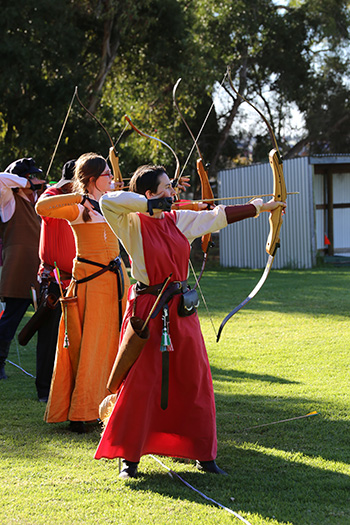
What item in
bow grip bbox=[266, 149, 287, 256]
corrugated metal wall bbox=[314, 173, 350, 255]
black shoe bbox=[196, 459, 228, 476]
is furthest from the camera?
corrugated metal wall bbox=[314, 173, 350, 255]

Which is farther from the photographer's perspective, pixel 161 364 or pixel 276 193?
pixel 276 193

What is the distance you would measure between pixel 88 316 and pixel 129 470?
3.81 ft

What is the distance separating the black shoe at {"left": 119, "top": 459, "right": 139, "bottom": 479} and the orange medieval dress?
86 cm

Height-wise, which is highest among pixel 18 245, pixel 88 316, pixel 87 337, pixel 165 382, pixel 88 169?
pixel 88 169

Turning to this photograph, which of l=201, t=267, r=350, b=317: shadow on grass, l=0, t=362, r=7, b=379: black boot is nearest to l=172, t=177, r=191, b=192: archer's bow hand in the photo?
l=0, t=362, r=7, b=379: black boot

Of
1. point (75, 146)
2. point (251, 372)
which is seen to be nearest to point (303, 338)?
point (251, 372)

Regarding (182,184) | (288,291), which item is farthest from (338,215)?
(182,184)

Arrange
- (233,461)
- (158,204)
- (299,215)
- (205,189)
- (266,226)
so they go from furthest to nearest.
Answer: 1. (266,226)
2. (299,215)
3. (205,189)
4. (233,461)
5. (158,204)

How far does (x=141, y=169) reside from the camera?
3.52m

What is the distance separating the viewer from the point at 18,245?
227 inches

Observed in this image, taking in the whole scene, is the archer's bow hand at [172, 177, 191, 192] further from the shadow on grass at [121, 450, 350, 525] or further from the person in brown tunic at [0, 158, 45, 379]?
the person in brown tunic at [0, 158, 45, 379]

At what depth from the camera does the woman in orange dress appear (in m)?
4.22

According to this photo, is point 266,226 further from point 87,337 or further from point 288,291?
point 87,337

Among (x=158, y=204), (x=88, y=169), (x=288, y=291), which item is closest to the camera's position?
(x=158, y=204)
